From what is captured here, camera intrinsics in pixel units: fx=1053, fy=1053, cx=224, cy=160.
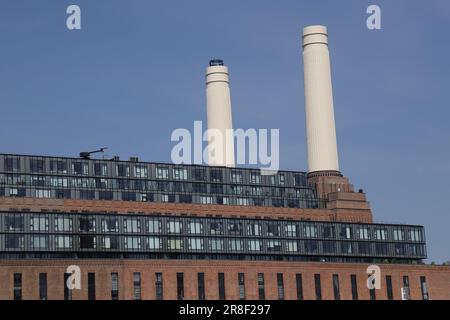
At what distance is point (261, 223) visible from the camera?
197 m

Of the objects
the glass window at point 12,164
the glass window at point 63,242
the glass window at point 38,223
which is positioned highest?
the glass window at point 12,164

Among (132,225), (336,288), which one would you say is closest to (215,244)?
(132,225)

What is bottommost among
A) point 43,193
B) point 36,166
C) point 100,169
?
point 43,193

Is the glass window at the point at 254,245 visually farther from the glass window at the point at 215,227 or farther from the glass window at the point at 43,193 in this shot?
the glass window at the point at 43,193

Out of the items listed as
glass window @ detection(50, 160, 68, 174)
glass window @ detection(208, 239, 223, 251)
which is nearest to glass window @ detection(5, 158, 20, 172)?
glass window @ detection(50, 160, 68, 174)

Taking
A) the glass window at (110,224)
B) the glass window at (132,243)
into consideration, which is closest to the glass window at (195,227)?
the glass window at (132,243)

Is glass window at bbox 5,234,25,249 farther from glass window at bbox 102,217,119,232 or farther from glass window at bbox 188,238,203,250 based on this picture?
glass window at bbox 188,238,203,250

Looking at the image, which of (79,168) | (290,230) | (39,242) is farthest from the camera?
(290,230)

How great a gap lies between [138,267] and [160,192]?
2474 cm

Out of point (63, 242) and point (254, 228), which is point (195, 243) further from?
point (63, 242)

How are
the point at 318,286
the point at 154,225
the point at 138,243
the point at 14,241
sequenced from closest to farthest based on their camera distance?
1. the point at 14,241
2. the point at 138,243
3. the point at 154,225
4. the point at 318,286

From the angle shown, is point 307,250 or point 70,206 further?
point 307,250
